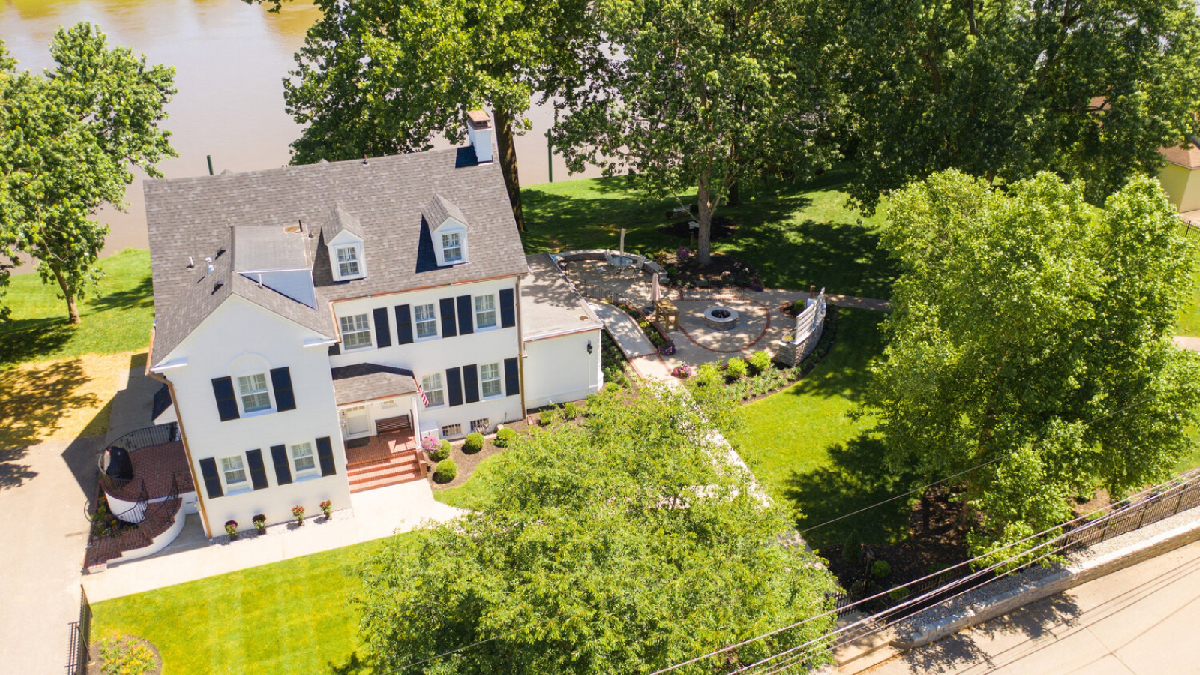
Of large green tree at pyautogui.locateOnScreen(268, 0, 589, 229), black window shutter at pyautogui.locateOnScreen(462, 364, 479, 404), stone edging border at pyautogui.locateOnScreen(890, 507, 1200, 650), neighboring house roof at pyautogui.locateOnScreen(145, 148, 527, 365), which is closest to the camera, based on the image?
stone edging border at pyautogui.locateOnScreen(890, 507, 1200, 650)

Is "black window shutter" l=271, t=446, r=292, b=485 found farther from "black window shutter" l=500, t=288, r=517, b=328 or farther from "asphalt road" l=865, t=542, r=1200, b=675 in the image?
"asphalt road" l=865, t=542, r=1200, b=675

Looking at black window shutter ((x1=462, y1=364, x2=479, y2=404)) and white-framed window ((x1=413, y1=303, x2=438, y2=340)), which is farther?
black window shutter ((x1=462, y1=364, x2=479, y2=404))

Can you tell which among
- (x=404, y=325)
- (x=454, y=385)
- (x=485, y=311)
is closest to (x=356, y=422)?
(x=454, y=385)

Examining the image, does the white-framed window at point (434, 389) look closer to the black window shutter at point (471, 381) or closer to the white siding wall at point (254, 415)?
the black window shutter at point (471, 381)

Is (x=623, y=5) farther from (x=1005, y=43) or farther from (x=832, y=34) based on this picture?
(x=1005, y=43)

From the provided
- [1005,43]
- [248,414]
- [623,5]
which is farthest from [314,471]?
[1005,43]

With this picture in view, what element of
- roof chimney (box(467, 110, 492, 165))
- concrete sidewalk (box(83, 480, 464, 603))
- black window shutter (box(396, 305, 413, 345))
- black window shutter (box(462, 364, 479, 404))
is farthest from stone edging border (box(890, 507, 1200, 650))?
roof chimney (box(467, 110, 492, 165))

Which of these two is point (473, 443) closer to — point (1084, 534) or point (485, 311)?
point (485, 311)
